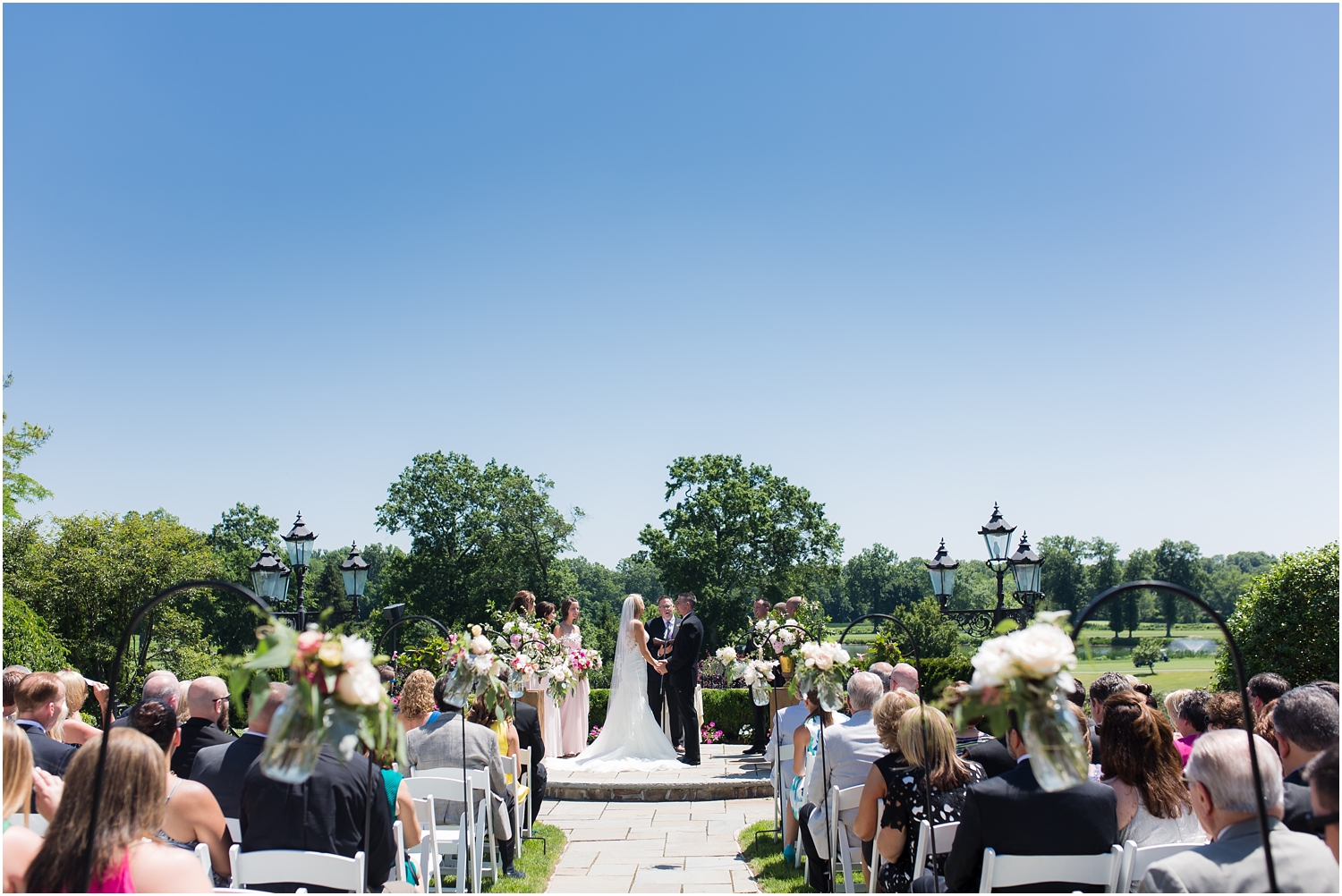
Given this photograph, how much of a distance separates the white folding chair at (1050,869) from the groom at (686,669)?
830 cm

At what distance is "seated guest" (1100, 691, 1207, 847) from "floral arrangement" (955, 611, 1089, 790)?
2.05 meters

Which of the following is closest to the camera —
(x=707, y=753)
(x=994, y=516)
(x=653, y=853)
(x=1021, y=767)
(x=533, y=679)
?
(x=1021, y=767)

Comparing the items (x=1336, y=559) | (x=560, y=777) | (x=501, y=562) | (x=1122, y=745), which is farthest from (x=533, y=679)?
(x=501, y=562)

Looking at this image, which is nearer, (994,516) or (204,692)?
(204,692)

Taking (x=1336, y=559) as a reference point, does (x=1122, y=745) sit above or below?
below

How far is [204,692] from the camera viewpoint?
5.79 m

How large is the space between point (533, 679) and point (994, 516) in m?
6.23

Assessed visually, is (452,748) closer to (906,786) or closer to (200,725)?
(200,725)

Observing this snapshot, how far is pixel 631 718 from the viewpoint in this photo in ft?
41.8

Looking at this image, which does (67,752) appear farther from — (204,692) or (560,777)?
(560,777)

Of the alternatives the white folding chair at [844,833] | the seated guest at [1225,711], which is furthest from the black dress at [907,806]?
the seated guest at [1225,711]

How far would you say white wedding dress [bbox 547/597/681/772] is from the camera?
12531 millimetres

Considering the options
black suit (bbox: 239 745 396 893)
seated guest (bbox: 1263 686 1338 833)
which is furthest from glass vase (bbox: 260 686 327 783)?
seated guest (bbox: 1263 686 1338 833)

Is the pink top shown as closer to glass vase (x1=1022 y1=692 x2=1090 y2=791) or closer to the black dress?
glass vase (x1=1022 y1=692 x2=1090 y2=791)
